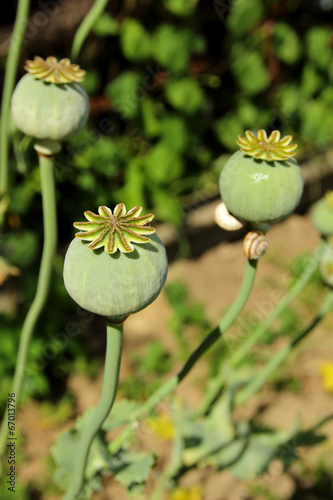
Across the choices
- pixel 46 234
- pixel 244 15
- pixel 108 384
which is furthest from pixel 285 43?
pixel 108 384

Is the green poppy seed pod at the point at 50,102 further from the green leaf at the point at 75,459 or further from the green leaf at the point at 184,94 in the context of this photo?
the green leaf at the point at 184,94

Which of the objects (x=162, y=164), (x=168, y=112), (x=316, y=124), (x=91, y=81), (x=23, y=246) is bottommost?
(x=23, y=246)

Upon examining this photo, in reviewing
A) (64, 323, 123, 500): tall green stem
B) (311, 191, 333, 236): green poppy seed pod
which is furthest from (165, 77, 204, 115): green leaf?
(64, 323, 123, 500): tall green stem

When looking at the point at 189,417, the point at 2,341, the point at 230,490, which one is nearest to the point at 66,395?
the point at 2,341

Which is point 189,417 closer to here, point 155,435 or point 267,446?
point 267,446

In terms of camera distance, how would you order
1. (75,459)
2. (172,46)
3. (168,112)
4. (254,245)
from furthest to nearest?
(168,112), (172,46), (75,459), (254,245)

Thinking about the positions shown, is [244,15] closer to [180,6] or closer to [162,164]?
[180,6]
